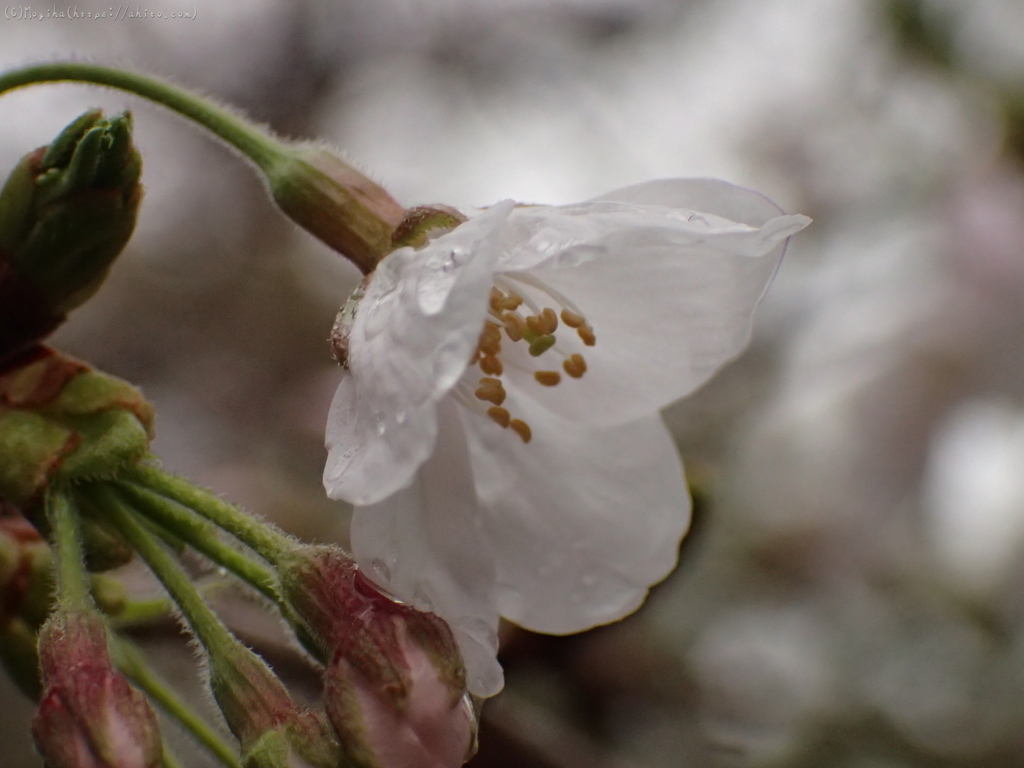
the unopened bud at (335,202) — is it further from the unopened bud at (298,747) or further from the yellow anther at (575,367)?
the unopened bud at (298,747)

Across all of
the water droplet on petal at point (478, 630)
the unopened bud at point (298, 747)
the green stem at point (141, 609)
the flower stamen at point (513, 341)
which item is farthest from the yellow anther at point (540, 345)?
the green stem at point (141, 609)

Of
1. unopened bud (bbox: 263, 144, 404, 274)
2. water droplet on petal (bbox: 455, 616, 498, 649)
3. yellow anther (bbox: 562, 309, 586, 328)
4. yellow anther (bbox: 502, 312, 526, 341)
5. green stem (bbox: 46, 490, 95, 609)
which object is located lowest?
water droplet on petal (bbox: 455, 616, 498, 649)

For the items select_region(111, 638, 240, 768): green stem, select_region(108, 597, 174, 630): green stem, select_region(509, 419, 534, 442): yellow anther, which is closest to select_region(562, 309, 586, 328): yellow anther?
select_region(509, 419, 534, 442): yellow anther

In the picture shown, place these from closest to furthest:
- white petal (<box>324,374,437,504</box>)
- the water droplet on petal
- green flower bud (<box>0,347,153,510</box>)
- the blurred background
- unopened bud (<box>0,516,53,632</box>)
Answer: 1. white petal (<box>324,374,437,504</box>)
2. the water droplet on petal
3. green flower bud (<box>0,347,153,510</box>)
4. unopened bud (<box>0,516,53,632</box>)
5. the blurred background

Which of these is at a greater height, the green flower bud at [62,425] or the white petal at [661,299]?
the white petal at [661,299]

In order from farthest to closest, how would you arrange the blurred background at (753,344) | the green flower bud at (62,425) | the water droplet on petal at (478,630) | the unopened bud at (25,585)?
the blurred background at (753,344) < the unopened bud at (25,585) < the green flower bud at (62,425) < the water droplet on petal at (478,630)

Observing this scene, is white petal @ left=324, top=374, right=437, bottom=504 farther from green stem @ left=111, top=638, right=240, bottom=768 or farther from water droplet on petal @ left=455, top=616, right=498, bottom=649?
green stem @ left=111, top=638, right=240, bottom=768

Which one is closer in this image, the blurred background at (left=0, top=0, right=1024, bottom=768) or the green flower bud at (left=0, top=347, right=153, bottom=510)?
the green flower bud at (left=0, top=347, right=153, bottom=510)
